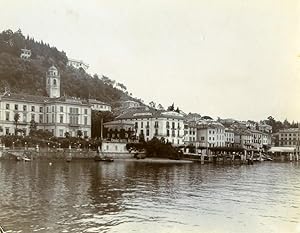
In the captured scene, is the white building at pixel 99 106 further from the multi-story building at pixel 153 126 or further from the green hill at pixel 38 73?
the multi-story building at pixel 153 126

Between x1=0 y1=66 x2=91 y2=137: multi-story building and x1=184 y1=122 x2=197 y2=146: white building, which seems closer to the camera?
x1=0 y1=66 x2=91 y2=137: multi-story building

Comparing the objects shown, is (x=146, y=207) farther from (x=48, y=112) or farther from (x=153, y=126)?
(x=153, y=126)

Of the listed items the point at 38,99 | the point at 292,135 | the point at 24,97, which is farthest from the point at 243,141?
the point at 292,135

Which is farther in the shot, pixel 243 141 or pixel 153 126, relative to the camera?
pixel 243 141

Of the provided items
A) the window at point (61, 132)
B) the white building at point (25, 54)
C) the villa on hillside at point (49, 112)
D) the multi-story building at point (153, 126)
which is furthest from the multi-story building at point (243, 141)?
the white building at point (25, 54)

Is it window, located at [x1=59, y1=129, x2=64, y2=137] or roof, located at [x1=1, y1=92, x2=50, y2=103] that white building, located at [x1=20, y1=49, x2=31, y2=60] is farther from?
window, located at [x1=59, y1=129, x2=64, y2=137]

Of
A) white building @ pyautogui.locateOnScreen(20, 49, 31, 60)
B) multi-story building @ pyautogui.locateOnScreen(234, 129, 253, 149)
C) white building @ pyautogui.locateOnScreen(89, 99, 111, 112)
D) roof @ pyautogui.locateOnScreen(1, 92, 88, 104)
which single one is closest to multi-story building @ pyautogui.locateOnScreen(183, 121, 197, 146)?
multi-story building @ pyautogui.locateOnScreen(234, 129, 253, 149)
